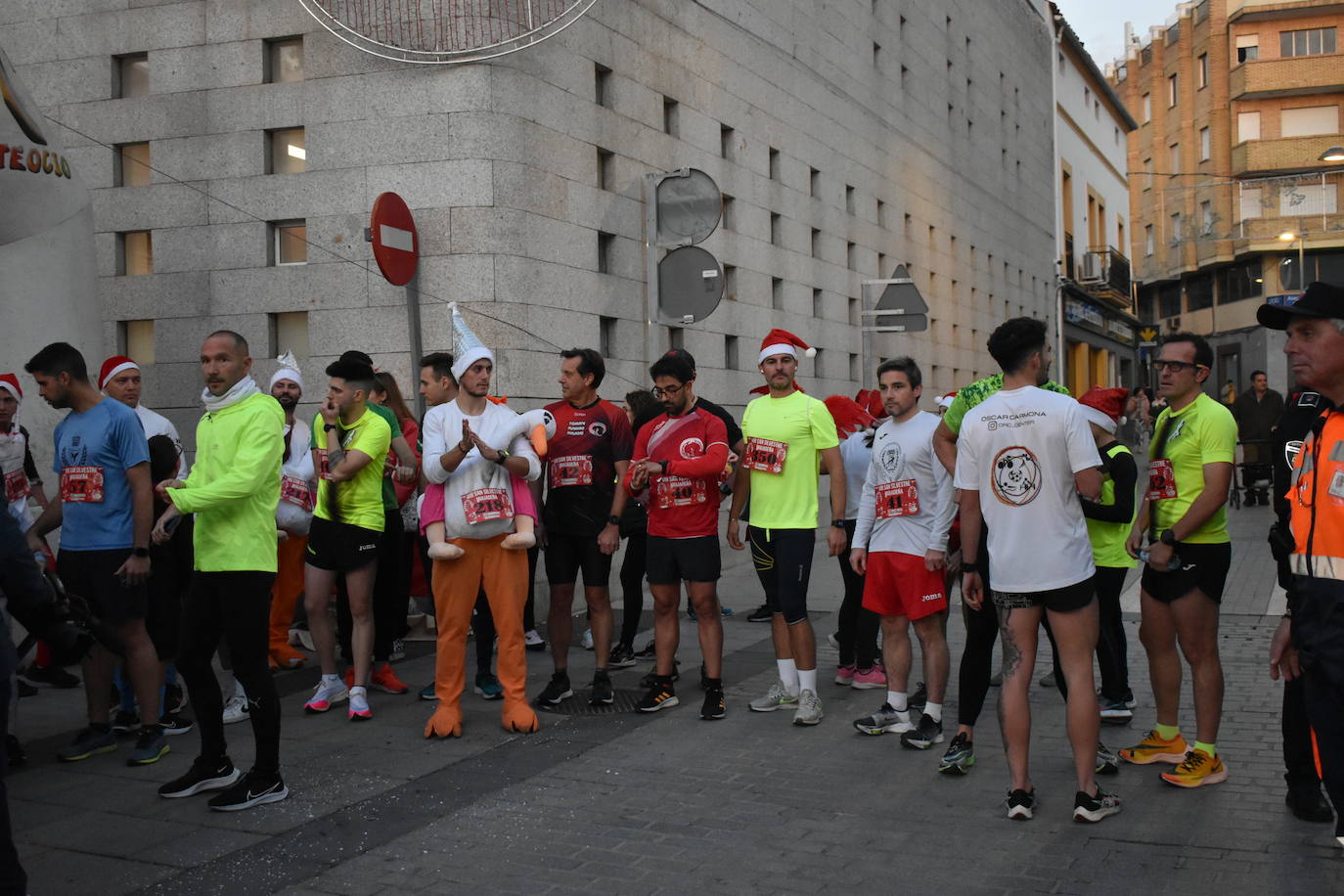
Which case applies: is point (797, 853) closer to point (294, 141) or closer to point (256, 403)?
point (256, 403)

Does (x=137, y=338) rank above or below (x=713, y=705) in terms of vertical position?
above

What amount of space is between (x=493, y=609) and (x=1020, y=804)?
2.99 metres

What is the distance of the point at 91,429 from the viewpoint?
6039 millimetres

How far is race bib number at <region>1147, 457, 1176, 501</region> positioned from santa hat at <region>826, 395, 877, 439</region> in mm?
2479

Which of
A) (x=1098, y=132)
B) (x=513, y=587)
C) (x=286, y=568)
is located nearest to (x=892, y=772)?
(x=513, y=587)

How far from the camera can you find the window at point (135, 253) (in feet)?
41.0

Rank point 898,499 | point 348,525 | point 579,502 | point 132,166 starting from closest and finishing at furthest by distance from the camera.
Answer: point 898,499 < point 348,525 < point 579,502 < point 132,166

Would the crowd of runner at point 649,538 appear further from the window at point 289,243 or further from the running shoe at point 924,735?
the window at point 289,243

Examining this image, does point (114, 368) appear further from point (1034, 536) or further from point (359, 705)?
point (1034, 536)

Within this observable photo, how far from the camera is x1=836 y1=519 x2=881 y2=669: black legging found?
7664 mm

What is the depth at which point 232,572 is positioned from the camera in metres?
5.42

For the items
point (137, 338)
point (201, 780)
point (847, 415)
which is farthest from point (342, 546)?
point (137, 338)

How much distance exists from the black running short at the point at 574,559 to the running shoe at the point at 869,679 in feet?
5.38

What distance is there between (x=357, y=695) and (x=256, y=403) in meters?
2.15
